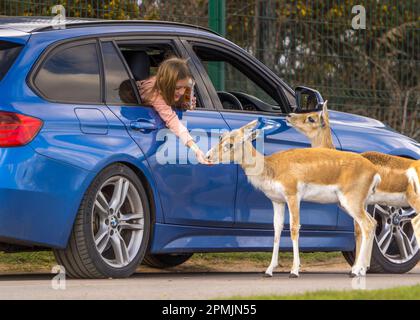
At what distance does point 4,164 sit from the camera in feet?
28.8

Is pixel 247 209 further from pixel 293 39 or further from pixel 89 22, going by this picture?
pixel 293 39

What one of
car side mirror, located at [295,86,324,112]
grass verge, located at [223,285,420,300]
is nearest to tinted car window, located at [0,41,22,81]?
grass verge, located at [223,285,420,300]

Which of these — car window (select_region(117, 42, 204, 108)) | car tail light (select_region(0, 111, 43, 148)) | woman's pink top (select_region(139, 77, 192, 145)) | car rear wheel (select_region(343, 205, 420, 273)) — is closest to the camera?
car tail light (select_region(0, 111, 43, 148))

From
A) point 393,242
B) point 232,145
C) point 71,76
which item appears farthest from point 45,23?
point 393,242

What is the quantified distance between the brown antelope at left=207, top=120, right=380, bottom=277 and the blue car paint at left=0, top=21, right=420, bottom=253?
24 cm

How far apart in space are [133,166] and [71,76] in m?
0.80

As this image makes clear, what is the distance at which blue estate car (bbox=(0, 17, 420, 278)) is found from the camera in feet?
29.3

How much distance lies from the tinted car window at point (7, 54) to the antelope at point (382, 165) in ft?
8.28

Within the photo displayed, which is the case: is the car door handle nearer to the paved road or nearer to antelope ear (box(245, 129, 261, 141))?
antelope ear (box(245, 129, 261, 141))

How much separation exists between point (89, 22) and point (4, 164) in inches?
65.8

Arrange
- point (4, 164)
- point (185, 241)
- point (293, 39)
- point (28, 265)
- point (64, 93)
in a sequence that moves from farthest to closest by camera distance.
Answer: point (293, 39) < point (28, 265) < point (185, 241) < point (64, 93) < point (4, 164)

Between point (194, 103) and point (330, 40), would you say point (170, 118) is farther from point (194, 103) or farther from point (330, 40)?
point (330, 40)
